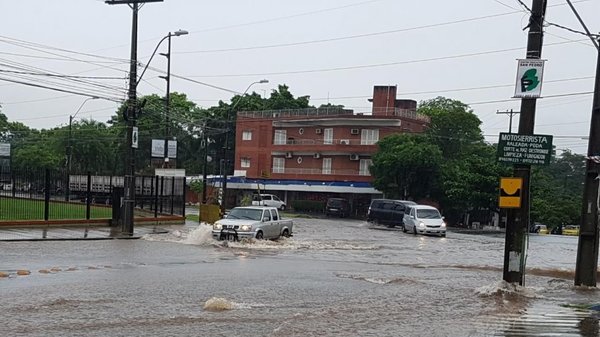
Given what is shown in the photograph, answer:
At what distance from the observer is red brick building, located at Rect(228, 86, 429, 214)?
71312 mm

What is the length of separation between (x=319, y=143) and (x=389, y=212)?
96.0ft

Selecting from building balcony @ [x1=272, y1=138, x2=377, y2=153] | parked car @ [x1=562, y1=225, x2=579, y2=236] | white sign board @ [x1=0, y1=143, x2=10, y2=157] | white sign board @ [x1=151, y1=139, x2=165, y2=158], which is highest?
building balcony @ [x1=272, y1=138, x2=377, y2=153]

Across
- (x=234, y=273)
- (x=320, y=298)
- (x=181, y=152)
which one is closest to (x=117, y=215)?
(x=234, y=273)

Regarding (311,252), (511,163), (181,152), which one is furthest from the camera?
(181,152)

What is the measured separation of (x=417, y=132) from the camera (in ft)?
241

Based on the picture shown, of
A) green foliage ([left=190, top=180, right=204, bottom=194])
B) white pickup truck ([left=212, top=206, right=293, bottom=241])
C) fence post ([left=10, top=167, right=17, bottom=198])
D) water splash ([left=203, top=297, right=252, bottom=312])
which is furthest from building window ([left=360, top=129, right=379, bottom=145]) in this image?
water splash ([left=203, top=297, right=252, bottom=312])

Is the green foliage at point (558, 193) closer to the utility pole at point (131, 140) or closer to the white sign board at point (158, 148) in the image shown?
the utility pole at point (131, 140)

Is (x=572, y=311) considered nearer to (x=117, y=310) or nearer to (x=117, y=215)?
(x=117, y=310)

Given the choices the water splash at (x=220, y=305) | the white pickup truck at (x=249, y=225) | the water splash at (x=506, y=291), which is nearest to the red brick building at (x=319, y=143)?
the white pickup truck at (x=249, y=225)

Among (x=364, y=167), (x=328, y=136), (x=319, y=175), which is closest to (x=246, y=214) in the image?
(x=364, y=167)

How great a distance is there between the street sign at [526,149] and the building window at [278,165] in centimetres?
6390

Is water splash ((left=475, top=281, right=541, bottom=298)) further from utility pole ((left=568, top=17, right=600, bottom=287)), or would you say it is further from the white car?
the white car

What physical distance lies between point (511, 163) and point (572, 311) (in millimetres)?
3214

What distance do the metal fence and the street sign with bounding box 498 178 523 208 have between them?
815 inches
